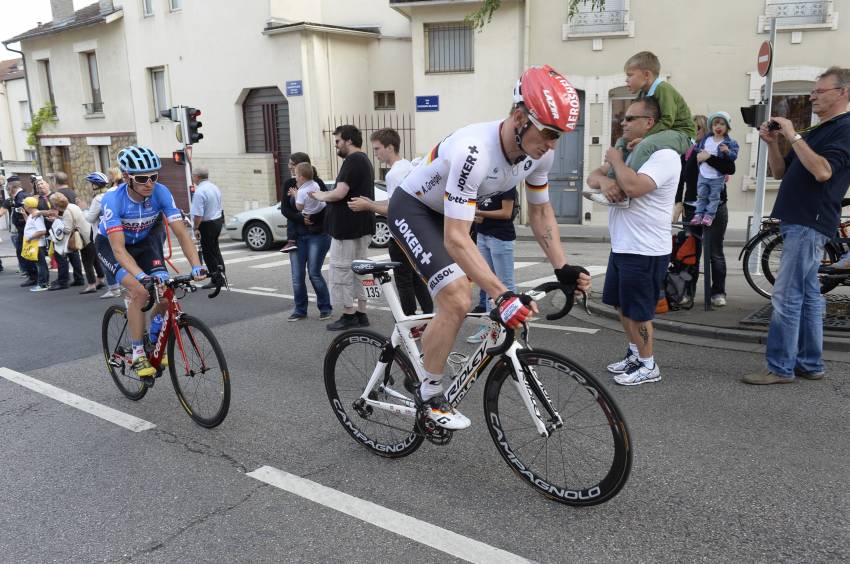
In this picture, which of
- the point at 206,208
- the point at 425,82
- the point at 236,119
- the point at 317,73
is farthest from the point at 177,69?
the point at 206,208

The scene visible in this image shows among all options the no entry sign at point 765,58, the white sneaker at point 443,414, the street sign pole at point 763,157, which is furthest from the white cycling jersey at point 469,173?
the no entry sign at point 765,58

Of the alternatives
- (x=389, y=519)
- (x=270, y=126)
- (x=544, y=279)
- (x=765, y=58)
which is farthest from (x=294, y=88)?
(x=389, y=519)

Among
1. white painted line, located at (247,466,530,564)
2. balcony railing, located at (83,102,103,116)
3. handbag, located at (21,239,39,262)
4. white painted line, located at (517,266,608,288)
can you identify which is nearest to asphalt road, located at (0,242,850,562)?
white painted line, located at (247,466,530,564)

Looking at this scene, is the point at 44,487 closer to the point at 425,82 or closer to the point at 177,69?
the point at 425,82

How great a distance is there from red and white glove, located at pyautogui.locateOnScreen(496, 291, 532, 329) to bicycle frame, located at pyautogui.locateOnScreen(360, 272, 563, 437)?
0.88ft

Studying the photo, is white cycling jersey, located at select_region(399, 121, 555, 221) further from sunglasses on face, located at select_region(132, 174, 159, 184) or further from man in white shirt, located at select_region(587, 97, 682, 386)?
sunglasses on face, located at select_region(132, 174, 159, 184)

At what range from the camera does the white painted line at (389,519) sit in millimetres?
2945

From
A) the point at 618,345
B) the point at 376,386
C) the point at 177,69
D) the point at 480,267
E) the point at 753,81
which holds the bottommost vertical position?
the point at 618,345

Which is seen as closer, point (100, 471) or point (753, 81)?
point (100, 471)

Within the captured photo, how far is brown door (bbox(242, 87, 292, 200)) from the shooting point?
2094cm

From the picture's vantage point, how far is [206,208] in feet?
33.7

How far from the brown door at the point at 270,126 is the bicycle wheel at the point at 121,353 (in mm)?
16091

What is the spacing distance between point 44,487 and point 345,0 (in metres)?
20.3

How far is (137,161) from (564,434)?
3375mm
